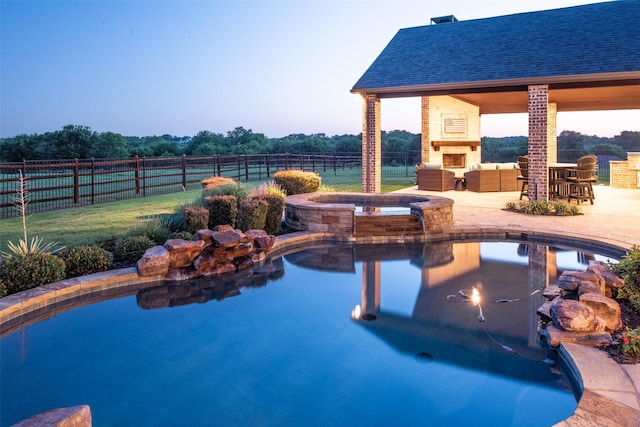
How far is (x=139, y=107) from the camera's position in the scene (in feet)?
85.1

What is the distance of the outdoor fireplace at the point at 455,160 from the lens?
56.6ft

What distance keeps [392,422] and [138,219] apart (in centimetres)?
822

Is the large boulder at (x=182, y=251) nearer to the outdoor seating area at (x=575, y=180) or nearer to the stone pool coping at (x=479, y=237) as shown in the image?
the stone pool coping at (x=479, y=237)

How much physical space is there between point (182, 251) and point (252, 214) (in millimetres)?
1762

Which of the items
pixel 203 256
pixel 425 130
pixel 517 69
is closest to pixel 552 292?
pixel 203 256

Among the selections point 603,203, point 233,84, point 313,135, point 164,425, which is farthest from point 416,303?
point 313,135

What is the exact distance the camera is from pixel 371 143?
41.6ft

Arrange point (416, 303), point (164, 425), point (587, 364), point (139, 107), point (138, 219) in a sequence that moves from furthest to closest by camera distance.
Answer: point (139, 107)
point (138, 219)
point (416, 303)
point (587, 364)
point (164, 425)

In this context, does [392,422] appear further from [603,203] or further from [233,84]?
[233,84]

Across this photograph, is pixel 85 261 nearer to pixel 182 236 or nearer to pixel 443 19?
pixel 182 236

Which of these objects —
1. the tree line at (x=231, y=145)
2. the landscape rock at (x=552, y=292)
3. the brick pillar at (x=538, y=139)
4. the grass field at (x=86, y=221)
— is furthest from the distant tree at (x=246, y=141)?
the landscape rock at (x=552, y=292)

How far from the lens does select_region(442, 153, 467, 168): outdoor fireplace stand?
17263 mm

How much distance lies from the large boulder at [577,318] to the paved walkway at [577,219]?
331 cm

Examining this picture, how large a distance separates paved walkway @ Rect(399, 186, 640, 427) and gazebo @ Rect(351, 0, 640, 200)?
1318 millimetres
